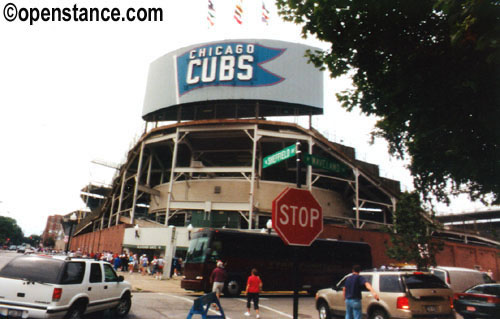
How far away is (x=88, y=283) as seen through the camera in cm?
882

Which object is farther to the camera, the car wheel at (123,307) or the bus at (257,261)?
the bus at (257,261)

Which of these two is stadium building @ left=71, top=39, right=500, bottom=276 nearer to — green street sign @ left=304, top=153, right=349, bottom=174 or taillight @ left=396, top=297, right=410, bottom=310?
taillight @ left=396, top=297, right=410, bottom=310

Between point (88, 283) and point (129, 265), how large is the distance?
22902 mm

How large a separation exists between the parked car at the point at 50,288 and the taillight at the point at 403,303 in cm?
764

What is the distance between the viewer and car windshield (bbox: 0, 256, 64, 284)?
26.0 feet

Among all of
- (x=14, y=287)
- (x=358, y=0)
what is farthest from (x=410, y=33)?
(x=14, y=287)

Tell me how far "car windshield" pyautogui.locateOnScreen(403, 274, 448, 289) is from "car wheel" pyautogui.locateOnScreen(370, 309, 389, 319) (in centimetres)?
98

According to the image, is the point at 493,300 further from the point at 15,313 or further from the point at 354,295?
the point at 15,313

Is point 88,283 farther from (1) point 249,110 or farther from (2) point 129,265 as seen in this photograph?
(1) point 249,110

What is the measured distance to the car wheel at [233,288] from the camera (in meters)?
17.5

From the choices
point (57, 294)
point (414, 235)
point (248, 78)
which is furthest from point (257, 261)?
point (248, 78)

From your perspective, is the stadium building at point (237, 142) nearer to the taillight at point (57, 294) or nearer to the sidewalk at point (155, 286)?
the sidewalk at point (155, 286)

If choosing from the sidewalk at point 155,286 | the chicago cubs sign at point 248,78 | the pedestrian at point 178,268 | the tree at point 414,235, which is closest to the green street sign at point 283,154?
the sidewalk at point 155,286

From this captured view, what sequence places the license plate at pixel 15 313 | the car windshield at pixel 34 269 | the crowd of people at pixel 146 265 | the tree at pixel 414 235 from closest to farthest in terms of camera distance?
1. the license plate at pixel 15 313
2. the car windshield at pixel 34 269
3. the tree at pixel 414 235
4. the crowd of people at pixel 146 265
